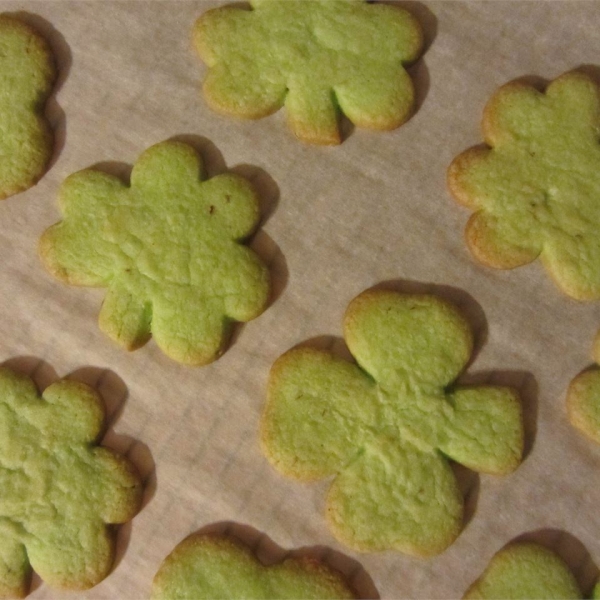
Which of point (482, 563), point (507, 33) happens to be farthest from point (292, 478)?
point (507, 33)

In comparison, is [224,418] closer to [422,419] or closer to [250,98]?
[422,419]

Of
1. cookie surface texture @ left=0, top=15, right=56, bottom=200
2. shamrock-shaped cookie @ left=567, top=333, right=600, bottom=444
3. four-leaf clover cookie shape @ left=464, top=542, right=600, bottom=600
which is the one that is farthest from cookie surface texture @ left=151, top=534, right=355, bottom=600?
cookie surface texture @ left=0, top=15, right=56, bottom=200

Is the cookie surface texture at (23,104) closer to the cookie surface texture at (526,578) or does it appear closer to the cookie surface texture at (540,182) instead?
the cookie surface texture at (540,182)

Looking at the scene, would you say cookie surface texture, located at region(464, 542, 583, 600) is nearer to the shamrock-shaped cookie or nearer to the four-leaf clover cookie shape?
the four-leaf clover cookie shape

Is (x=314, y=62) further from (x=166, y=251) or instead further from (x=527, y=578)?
(x=527, y=578)

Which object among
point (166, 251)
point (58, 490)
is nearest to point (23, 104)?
point (166, 251)
